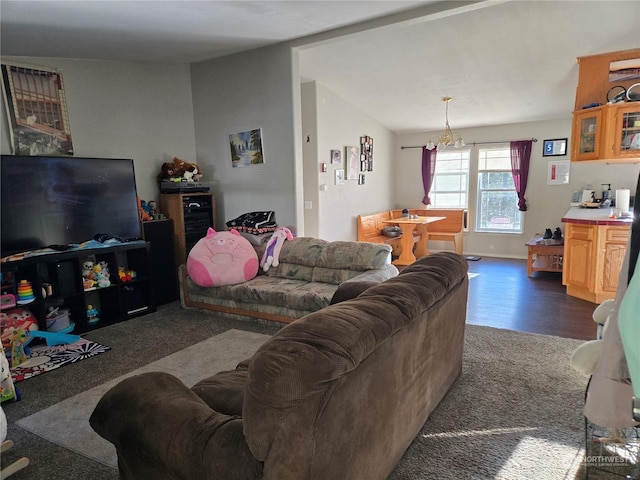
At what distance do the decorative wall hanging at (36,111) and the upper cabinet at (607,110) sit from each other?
18.1 ft

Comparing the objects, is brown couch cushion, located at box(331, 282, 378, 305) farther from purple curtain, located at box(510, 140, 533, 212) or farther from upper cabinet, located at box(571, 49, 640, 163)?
purple curtain, located at box(510, 140, 533, 212)

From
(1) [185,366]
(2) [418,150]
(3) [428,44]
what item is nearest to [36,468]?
(1) [185,366]

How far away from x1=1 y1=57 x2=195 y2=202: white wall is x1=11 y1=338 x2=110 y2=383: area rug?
1765 mm

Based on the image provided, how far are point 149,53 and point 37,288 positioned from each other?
2566 mm

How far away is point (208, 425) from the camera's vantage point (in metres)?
1.25

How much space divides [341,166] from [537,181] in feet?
11.7

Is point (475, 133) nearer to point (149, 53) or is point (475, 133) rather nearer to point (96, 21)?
point (149, 53)

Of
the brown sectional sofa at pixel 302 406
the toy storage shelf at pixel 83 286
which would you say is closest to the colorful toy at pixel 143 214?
the toy storage shelf at pixel 83 286

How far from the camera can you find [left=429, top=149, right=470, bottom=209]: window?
786 cm

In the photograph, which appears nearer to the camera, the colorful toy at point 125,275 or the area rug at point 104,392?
the area rug at point 104,392

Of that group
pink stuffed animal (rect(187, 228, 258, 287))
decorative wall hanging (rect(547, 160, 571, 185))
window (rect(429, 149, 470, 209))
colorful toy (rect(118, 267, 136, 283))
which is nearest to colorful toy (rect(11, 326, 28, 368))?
colorful toy (rect(118, 267, 136, 283))

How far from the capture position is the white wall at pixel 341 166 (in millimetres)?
5914

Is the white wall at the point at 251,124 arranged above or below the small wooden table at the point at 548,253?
above

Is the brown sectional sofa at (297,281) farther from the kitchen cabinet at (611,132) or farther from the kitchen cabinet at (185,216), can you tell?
the kitchen cabinet at (611,132)
